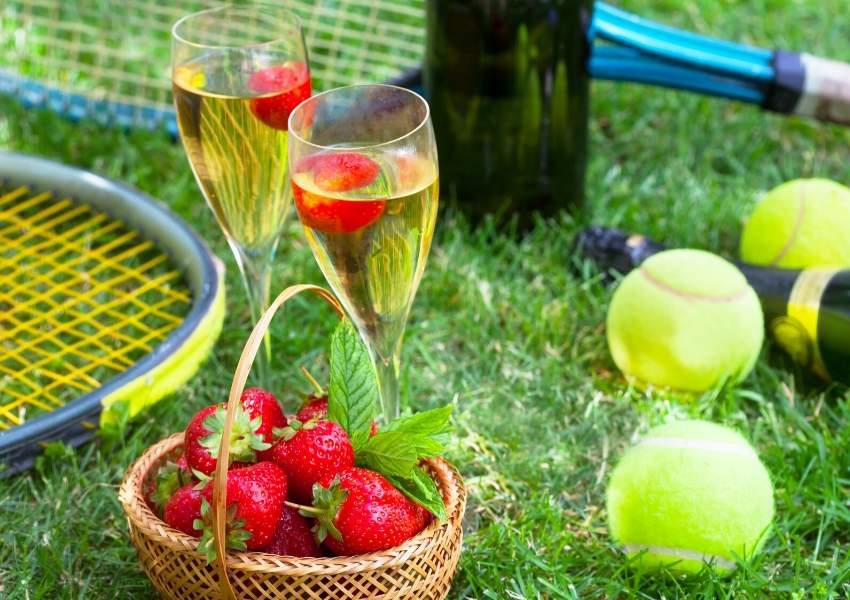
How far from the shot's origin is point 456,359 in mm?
1827

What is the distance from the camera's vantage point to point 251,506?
1100 mm

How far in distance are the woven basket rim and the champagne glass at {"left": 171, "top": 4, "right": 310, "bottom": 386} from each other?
349 mm

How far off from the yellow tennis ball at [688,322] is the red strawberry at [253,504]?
0.74 m

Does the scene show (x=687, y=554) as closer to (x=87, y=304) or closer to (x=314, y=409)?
(x=314, y=409)

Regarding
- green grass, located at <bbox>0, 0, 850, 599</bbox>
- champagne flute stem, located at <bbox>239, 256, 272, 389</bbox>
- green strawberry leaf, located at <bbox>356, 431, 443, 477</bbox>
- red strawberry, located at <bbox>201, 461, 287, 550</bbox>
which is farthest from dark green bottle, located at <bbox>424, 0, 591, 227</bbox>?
red strawberry, located at <bbox>201, 461, 287, 550</bbox>

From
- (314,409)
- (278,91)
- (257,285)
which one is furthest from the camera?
(257,285)

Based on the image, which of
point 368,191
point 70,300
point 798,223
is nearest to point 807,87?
point 798,223

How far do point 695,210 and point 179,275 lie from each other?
97 centimetres

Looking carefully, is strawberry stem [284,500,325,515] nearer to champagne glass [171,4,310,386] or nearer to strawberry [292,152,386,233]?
strawberry [292,152,386,233]

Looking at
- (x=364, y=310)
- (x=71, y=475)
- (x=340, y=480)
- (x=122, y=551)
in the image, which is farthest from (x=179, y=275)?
(x=340, y=480)

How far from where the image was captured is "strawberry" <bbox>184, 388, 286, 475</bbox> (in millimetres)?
1143

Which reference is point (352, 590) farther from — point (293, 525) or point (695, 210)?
point (695, 210)

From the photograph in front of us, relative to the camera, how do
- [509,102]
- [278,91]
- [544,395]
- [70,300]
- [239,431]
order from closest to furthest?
1. [239,431]
2. [278,91]
3. [544,395]
4. [70,300]
5. [509,102]

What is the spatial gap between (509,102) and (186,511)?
44.2 inches
